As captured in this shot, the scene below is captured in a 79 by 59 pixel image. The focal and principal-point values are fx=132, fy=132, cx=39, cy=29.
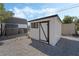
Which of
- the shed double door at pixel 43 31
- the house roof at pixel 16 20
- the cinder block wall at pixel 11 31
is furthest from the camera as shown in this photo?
the house roof at pixel 16 20

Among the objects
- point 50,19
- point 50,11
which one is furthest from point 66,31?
point 50,19

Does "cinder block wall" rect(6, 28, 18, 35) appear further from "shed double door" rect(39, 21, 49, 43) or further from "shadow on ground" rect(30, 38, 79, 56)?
"shadow on ground" rect(30, 38, 79, 56)

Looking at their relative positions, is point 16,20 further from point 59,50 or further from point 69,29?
point 59,50

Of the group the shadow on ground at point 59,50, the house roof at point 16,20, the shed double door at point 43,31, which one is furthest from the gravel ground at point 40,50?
the house roof at point 16,20

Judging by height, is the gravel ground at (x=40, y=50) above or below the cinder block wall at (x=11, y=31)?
below

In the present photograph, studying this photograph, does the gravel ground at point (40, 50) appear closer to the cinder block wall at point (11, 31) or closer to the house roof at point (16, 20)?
the cinder block wall at point (11, 31)

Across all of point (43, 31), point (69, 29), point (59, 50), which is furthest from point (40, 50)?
point (69, 29)

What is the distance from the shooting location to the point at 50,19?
36.4 feet

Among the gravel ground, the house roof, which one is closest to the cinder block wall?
the house roof

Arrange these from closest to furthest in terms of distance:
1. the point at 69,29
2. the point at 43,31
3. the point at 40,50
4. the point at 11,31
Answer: the point at 40,50
the point at 43,31
the point at 11,31
the point at 69,29

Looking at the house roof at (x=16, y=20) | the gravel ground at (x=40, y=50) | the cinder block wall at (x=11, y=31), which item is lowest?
the gravel ground at (x=40, y=50)

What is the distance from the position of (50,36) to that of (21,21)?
1659 centimetres

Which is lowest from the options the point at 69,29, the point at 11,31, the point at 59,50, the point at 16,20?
the point at 59,50

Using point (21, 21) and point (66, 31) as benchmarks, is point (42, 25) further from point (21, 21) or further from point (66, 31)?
point (21, 21)
